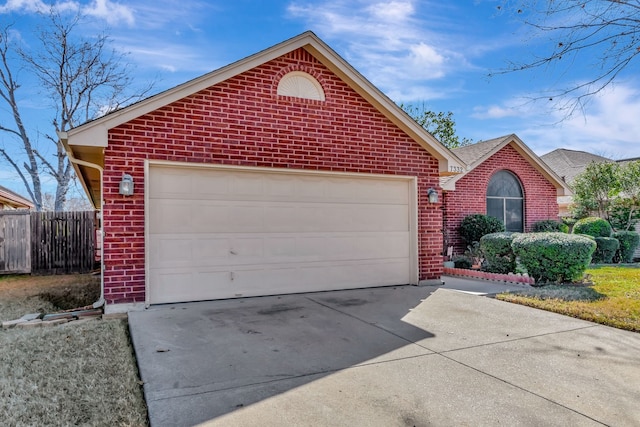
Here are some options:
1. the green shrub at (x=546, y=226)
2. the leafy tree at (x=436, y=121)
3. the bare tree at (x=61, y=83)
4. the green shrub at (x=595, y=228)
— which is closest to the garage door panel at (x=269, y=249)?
the green shrub at (x=546, y=226)

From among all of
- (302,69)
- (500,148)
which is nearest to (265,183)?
(302,69)

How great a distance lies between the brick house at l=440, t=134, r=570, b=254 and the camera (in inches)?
515

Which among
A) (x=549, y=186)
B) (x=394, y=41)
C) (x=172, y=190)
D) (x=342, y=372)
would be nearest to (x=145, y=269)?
(x=172, y=190)

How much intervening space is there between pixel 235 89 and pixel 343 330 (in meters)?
4.36

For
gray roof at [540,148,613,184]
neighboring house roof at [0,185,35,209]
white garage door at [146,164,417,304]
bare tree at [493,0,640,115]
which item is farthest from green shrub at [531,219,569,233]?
neighboring house roof at [0,185,35,209]

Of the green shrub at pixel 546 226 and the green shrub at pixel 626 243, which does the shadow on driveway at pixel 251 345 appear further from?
the green shrub at pixel 626 243

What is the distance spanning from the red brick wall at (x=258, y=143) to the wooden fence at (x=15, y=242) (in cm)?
851

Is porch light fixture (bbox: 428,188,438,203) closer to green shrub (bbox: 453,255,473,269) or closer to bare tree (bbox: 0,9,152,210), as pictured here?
green shrub (bbox: 453,255,473,269)

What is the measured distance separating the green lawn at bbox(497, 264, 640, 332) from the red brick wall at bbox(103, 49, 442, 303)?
6.78 feet

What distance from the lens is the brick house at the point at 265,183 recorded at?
6281 millimetres

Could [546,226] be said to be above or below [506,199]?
below

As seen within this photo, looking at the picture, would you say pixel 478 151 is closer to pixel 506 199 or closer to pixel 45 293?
pixel 506 199

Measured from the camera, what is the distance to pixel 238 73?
274 inches

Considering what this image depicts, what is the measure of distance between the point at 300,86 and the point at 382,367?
17.7ft
